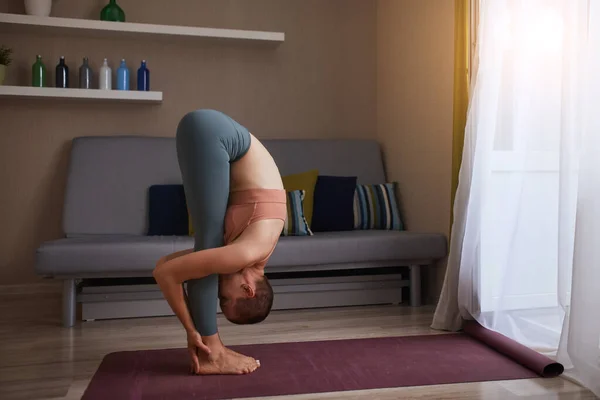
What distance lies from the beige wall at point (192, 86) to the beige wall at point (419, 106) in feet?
0.91

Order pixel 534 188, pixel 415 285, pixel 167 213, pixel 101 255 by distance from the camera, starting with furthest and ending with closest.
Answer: pixel 167 213
pixel 415 285
pixel 101 255
pixel 534 188

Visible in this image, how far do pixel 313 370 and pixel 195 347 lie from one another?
465 mm

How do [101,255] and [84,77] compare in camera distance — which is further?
[84,77]

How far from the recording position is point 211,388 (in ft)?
7.39

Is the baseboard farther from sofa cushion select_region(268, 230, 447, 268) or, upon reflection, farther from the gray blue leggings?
the gray blue leggings

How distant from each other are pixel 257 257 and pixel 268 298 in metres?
0.17

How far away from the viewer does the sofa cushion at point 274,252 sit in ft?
10.5

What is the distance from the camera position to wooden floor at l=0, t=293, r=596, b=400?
2229 millimetres

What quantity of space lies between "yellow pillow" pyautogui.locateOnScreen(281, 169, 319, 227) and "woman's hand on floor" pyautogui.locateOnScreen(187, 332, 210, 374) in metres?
1.73

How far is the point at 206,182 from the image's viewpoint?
2293 mm

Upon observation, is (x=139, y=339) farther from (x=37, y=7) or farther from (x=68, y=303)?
(x=37, y=7)

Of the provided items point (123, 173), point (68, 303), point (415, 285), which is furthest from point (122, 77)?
point (415, 285)

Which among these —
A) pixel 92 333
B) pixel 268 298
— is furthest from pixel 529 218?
pixel 92 333

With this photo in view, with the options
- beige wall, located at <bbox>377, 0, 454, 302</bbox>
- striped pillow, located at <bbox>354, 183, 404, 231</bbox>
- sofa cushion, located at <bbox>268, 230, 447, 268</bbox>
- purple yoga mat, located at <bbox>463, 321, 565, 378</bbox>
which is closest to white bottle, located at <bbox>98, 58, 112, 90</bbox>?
sofa cushion, located at <bbox>268, 230, 447, 268</bbox>
